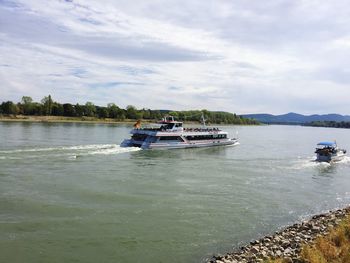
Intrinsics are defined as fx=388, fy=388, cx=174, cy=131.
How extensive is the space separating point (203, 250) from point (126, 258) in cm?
322

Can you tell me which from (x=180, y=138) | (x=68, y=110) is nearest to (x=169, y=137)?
(x=180, y=138)

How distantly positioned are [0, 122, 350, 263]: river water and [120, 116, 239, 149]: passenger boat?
1163 cm

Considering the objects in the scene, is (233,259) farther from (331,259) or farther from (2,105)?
(2,105)

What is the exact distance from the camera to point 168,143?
5531 cm

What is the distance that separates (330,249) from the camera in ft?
45.3

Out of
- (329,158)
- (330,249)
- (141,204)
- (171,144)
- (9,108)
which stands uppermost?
(9,108)

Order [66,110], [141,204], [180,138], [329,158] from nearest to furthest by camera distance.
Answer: [141,204], [329,158], [180,138], [66,110]

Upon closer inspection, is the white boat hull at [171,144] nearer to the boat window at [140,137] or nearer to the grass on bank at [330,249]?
the boat window at [140,137]

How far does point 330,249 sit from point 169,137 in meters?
42.8

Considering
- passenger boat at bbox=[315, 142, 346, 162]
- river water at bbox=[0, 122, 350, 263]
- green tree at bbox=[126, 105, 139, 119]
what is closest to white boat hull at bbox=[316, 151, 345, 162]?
passenger boat at bbox=[315, 142, 346, 162]

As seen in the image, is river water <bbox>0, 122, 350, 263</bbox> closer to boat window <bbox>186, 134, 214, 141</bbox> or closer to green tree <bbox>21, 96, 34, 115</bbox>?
boat window <bbox>186, 134, 214, 141</bbox>

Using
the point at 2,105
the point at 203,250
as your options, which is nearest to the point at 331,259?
the point at 203,250

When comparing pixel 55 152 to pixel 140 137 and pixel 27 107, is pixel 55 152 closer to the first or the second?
pixel 140 137

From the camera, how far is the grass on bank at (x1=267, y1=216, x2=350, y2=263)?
12820mm
